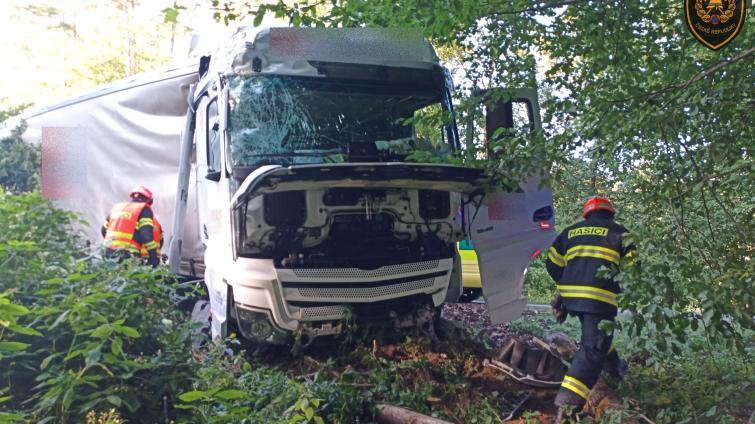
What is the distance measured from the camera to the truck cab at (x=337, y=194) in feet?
13.9

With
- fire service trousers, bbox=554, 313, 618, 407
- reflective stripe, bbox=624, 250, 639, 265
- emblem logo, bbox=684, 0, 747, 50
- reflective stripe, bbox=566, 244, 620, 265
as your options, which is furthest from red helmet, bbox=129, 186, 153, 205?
emblem logo, bbox=684, 0, 747, 50

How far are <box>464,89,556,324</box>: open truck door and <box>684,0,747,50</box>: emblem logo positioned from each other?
150cm

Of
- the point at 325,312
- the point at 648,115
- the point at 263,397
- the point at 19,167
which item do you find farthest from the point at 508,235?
the point at 19,167

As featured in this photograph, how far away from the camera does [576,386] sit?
150 inches

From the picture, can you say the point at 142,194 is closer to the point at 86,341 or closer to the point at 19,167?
the point at 19,167

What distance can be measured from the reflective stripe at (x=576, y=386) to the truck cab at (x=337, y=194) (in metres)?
1.23

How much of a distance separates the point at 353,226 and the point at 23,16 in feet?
81.5

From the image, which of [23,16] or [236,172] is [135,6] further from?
[236,172]

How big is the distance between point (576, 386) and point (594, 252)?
0.89 meters

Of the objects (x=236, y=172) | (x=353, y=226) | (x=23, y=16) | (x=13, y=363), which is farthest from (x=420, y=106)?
(x=23, y=16)

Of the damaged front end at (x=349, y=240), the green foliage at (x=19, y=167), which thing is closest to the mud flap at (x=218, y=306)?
the damaged front end at (x=349, y=240)

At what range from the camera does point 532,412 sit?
12.6 feet

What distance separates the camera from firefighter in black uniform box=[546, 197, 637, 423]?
12.7 feet

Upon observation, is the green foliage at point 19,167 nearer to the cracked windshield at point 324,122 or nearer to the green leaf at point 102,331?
the cracked windshield at point 324,122
